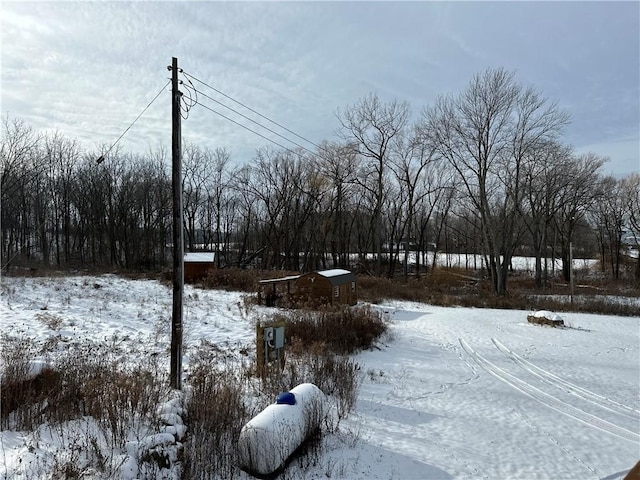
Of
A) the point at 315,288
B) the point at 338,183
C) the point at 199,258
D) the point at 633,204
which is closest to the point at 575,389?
the point at 315,288

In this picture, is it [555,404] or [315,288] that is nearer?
[555,404]

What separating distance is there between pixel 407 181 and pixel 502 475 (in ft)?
120

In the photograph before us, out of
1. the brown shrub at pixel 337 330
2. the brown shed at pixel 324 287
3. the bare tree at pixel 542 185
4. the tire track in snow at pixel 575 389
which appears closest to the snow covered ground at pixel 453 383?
the tire track in snow at pixel 575 389

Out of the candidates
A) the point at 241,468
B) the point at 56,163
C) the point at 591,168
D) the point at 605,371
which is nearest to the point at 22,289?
the point at 241,468

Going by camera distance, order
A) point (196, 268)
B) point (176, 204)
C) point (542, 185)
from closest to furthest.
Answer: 1. point (176, 204)
2. point (196, 268)
3. point (542, 185)

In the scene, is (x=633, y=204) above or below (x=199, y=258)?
above

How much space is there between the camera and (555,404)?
7766 millimetres

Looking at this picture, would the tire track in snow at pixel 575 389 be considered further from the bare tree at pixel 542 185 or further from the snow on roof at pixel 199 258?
the bare tree at pixel 542 185

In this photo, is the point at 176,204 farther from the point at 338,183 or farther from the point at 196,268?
the point at 338,183

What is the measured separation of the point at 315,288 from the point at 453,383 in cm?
909

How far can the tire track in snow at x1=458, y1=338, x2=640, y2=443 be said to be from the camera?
6562mm

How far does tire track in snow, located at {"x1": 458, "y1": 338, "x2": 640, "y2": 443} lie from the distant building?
727cm

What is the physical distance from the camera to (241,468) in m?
4.47

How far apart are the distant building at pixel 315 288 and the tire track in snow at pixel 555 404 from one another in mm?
7273
